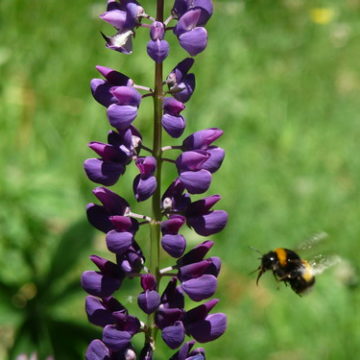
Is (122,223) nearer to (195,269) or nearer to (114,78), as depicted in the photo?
(195,269)

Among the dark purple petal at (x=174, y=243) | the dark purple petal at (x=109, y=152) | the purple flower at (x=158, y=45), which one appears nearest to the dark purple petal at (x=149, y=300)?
the dark purple petal at (x=174, y=243)

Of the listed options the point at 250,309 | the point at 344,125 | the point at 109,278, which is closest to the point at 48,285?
the point at 250,309

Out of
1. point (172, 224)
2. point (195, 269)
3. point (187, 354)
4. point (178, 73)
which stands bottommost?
point (187, 354)

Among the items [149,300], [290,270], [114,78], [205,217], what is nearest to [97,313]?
[149,300]

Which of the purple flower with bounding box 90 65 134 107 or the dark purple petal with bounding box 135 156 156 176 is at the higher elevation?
the purple flower with bounding box 90 65 134 107

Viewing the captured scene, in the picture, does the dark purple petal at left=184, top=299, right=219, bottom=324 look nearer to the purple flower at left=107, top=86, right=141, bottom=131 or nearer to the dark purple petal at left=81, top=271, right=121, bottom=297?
the dark purple petal at left=81, top=271, right=121, bottom=297

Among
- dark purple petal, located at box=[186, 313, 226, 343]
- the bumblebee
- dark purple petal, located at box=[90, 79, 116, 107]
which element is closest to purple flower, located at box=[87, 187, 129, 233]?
dark purple petal, located at box=[90, 79, 116, 107]
